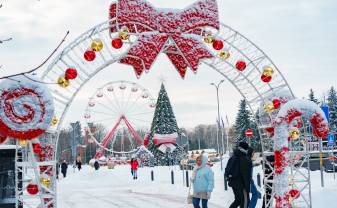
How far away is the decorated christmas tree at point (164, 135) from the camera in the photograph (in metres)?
49.2

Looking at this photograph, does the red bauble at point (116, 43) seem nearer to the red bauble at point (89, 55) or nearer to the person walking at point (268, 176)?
the red bauble at point (89, 55)

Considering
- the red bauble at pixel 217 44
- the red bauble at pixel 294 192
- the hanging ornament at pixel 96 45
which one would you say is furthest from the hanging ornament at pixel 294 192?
the hanging ornament at pixel 96 45

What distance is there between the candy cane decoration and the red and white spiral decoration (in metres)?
5.33

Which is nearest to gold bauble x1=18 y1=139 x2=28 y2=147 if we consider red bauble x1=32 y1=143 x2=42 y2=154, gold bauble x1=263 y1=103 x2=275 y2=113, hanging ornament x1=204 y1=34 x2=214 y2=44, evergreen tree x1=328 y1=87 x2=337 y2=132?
red bauble x1=32 y1=143 x2=42 y2=154

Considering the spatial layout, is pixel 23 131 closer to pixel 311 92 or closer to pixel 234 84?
pixel 234 84

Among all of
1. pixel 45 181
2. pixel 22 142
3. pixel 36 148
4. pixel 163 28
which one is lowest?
pixel 45 181

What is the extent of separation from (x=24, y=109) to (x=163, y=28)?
150 inches

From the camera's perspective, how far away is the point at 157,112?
51.3 meters

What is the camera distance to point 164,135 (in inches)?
1953

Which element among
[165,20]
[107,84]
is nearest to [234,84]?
[165,20]

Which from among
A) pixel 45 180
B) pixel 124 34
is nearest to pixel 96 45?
pixel 124 34

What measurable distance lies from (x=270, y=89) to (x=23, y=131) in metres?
6.28

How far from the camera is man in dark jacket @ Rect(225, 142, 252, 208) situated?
1048 cm

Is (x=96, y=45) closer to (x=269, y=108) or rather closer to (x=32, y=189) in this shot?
(x=32, y=189)
